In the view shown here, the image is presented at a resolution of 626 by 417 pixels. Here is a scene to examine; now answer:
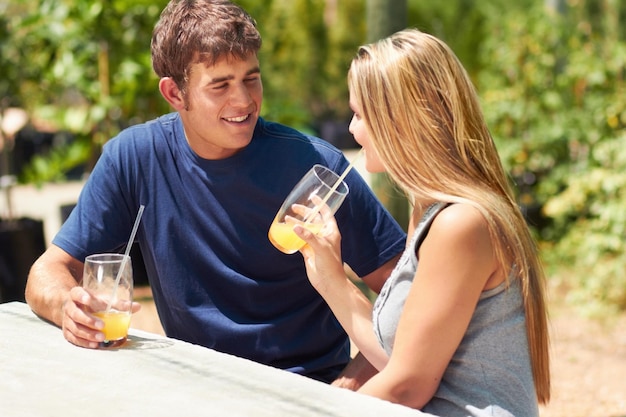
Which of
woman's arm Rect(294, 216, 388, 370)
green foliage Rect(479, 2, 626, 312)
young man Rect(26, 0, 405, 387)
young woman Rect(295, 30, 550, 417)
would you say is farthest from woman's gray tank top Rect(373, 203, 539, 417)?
green foliage Rect(479, 2, 626, 312)

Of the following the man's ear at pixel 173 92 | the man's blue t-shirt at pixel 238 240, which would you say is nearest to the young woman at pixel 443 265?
the man's blue t-shirt at pixel 238 240

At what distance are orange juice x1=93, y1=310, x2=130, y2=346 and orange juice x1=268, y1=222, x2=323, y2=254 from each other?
398 millimetres

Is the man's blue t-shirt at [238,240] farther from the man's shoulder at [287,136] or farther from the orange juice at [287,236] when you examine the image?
the orange juice at [287,236]

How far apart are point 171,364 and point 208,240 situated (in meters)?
0.56

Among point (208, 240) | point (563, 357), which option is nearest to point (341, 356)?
point (208, 240)

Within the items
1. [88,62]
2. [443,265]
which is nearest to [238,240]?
[443,265]

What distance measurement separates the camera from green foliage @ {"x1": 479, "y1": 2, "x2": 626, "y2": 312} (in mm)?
5902

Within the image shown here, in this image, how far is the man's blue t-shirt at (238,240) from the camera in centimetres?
247

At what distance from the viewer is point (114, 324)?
2.11m

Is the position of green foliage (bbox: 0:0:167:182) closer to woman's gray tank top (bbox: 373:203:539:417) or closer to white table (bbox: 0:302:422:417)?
white table (bbox: 0:302:422:417)

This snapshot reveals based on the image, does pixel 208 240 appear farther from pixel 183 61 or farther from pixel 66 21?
pixel 66 21

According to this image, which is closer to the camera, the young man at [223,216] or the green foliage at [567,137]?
the young man at [223,216]

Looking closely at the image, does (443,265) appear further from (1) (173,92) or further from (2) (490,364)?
(1) (173,92)

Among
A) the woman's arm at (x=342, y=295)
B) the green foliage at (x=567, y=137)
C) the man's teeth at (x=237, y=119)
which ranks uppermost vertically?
the man's teeth at (x=237, y=119)
